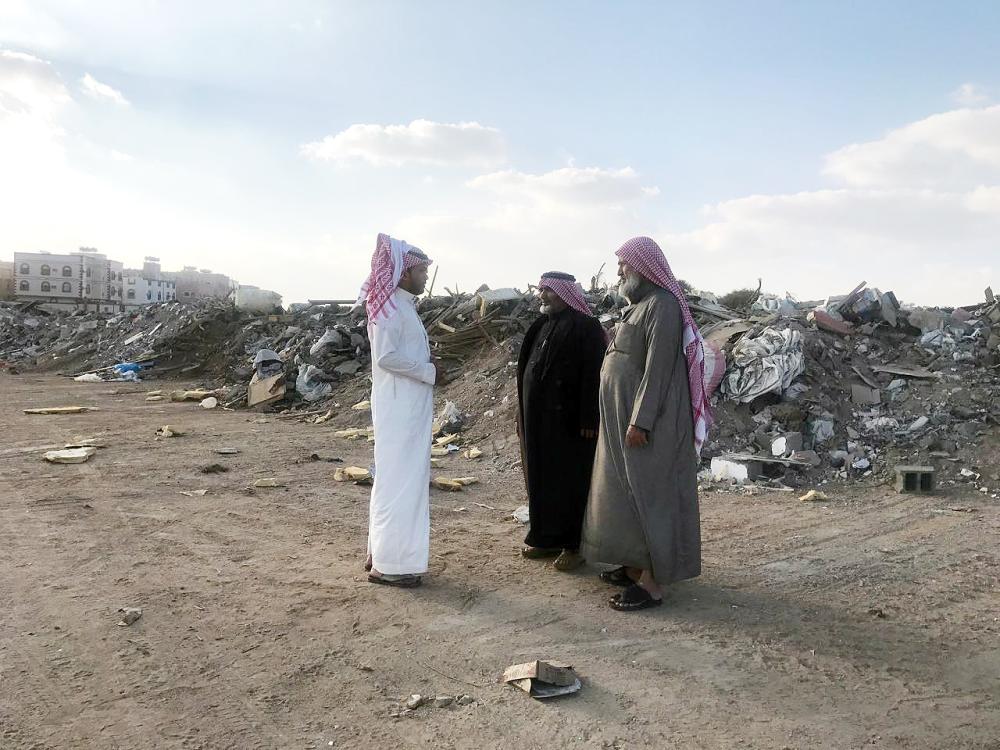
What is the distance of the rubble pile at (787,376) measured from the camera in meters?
7.66

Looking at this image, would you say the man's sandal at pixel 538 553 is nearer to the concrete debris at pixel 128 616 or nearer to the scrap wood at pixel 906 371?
the concrete debris at pixel 128 616

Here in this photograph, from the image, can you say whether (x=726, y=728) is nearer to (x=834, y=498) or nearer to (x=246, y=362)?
(x=834, y=498)

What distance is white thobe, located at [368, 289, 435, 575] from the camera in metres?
4.02

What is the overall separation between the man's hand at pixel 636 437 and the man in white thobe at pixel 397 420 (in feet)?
3.56

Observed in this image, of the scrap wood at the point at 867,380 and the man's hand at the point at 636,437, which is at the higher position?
the scrap wood at the point at 867,380

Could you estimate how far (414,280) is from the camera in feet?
13.5

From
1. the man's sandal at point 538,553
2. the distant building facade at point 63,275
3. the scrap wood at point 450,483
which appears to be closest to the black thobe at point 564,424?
the man's sandal at point 538,553

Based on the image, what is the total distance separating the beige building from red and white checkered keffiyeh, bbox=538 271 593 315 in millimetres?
52586

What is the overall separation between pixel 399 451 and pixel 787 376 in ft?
19.0

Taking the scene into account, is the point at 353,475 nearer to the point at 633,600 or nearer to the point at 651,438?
the point at 633,600

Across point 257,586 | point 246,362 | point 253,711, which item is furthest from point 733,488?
point 246,362

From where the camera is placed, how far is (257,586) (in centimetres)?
410

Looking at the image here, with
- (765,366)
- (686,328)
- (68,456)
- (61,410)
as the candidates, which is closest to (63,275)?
(61,410)

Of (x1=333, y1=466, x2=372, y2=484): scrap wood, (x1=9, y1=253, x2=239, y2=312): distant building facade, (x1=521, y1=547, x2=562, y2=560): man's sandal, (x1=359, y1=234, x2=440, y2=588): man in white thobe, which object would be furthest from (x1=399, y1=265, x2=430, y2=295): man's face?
(x1=9, y1=253, x2=239, y2=312): distant building facade
